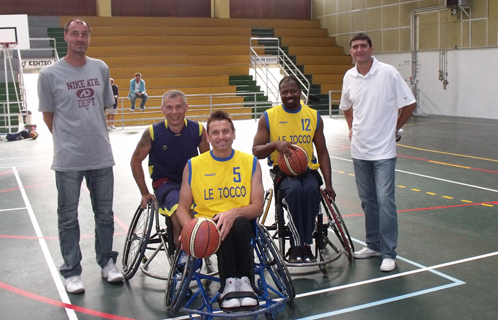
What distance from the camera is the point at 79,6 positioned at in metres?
22.6

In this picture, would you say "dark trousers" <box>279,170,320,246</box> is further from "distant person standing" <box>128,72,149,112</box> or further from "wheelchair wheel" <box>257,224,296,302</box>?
"distant person standing" <box>128,72,149,112</box>

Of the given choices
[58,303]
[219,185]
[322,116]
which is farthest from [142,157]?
[322,116]

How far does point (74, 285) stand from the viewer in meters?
3.85

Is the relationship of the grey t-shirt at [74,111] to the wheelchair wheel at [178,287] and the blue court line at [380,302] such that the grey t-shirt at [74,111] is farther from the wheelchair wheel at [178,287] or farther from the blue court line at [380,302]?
the blue court line at [380,302]

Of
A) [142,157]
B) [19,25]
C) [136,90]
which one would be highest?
[19,25]

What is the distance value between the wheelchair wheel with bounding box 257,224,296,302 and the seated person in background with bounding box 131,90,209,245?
2.75 feet

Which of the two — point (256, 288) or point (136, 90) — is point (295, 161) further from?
point (136, 90)

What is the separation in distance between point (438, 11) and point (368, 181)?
51.6 feet

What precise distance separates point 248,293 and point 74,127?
61.8 inches

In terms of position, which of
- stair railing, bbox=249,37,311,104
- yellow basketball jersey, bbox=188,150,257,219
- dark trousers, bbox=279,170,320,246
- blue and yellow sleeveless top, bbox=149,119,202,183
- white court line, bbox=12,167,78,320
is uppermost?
stair railing, bbox=249,37,311,104

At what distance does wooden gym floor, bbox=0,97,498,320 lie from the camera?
353cm

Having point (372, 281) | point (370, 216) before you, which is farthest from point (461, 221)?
point (372, 281)

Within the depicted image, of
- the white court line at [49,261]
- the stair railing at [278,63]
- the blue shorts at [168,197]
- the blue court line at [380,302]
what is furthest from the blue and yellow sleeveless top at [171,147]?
the stair railing at [278,63]

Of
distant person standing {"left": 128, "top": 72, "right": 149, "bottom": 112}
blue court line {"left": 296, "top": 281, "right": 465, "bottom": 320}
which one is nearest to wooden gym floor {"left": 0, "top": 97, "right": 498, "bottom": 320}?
blue court line {"left": 296, "top": 281, "right": 465, "bottom": 320}
